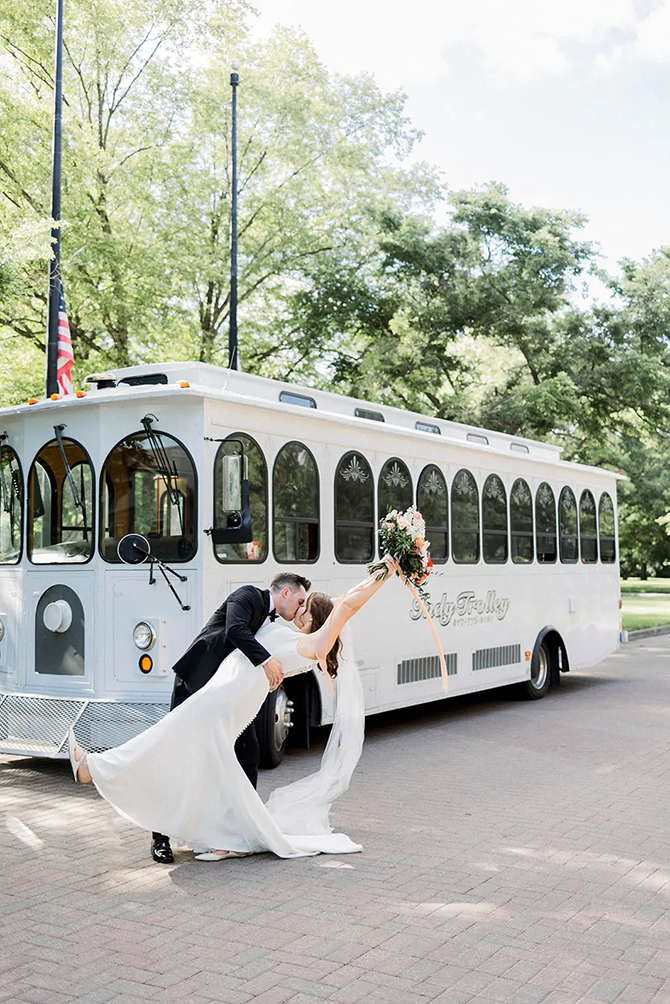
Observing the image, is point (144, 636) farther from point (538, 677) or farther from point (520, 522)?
point (538, 677)

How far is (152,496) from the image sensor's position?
895 cm

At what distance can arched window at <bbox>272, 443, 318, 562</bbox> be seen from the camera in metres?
9.59

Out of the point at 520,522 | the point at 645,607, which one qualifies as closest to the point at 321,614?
the point at 520,522

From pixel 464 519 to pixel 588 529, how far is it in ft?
12.9

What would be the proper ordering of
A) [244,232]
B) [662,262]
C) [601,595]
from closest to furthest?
1. [601,595]
2. [244,232]
3. [662,262]

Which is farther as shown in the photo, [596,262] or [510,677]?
[596,262]

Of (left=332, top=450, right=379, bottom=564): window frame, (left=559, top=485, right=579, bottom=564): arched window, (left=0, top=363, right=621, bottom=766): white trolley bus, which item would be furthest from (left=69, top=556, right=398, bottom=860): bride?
(left=559, top=485, right=579, bottom=564): arched window

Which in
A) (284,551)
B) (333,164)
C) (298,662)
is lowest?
(298,662)

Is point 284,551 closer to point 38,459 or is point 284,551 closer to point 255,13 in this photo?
point 38,459

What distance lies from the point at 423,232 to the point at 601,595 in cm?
1177

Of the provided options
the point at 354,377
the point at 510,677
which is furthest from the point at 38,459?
the point at 354,377

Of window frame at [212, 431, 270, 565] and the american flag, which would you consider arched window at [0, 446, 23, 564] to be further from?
the american flag

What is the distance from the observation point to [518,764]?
→ 9562 millimetres

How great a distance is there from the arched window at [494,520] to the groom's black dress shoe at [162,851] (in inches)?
276
